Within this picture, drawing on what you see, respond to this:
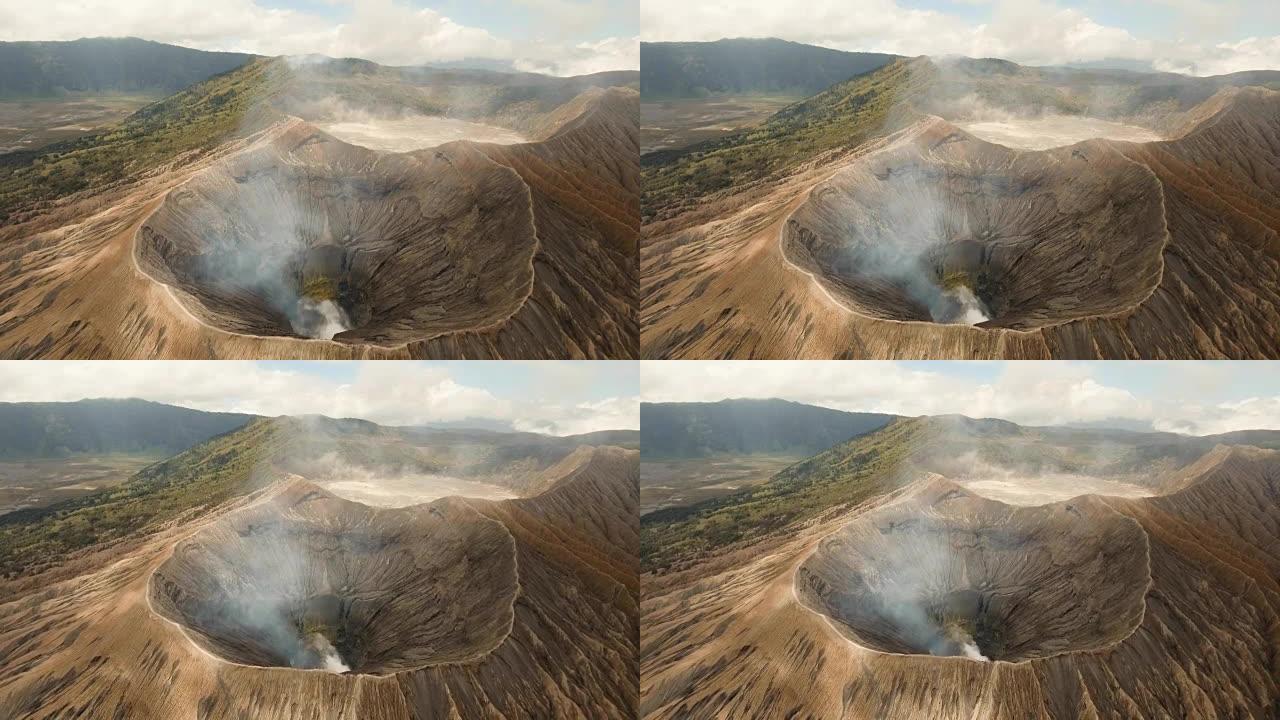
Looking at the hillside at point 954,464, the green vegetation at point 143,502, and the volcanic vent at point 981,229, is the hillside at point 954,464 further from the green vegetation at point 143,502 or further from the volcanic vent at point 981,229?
the green vegetation at point 143,502

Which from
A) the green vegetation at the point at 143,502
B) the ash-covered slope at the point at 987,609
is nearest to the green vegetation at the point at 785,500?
the ash-covered slope at the point at 987,609

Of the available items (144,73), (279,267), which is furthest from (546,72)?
(144,73)

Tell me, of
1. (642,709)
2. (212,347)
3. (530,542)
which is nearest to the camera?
(212,347)

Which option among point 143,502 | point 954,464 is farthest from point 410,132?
point 954,464

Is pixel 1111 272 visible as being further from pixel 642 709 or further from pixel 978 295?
pixel 642 709

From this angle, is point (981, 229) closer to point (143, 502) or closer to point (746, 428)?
point (746, 428)

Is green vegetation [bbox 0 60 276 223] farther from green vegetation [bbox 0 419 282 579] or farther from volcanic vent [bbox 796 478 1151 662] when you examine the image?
volcanic vent [bbox 796 478 1151 662]

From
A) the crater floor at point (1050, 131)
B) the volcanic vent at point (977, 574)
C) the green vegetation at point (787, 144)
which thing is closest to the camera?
the volcanic vent at point (977, 574)
